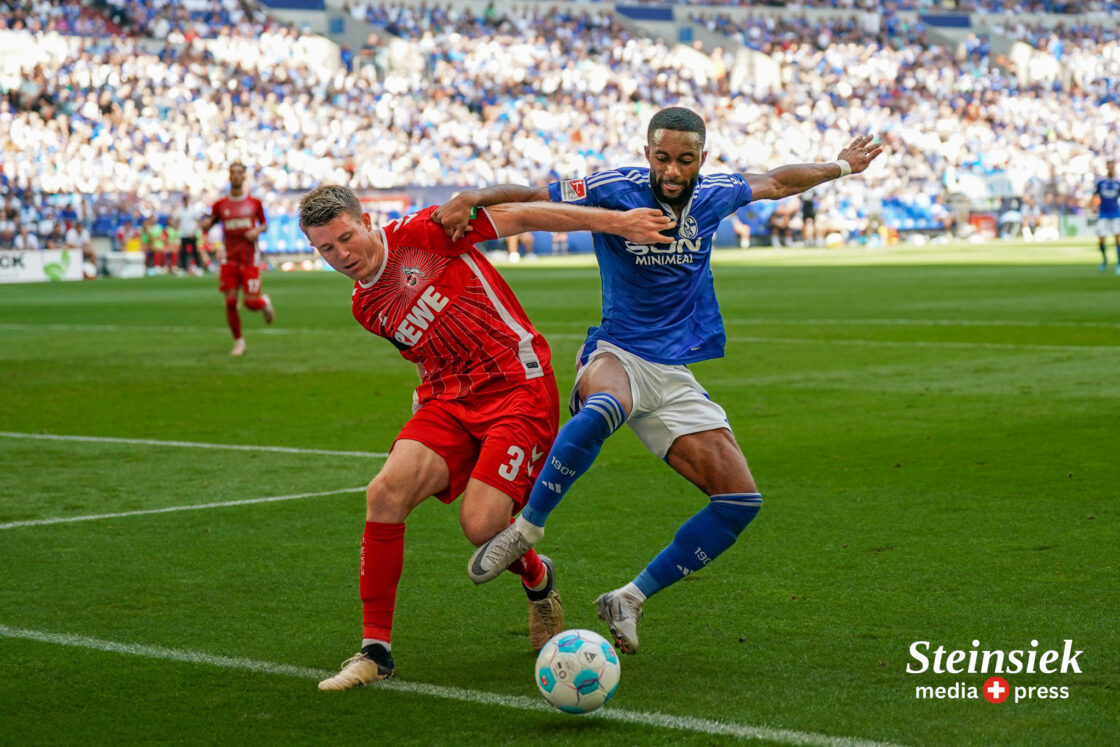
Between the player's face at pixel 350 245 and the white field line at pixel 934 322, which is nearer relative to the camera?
the player's face at pixel 350 245

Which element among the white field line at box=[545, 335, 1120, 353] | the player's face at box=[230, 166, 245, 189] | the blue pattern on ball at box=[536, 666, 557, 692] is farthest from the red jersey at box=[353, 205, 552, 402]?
the white field line at box=[545, 335, 1120, 353]

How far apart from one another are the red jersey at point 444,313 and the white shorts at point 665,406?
330 millimetres

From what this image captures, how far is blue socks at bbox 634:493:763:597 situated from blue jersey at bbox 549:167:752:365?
23.9 inches

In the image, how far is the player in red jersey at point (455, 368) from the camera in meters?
5.02

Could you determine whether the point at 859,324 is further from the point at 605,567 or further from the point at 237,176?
the point at 605,567

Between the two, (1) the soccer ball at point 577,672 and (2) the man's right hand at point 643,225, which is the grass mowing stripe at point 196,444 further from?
(1) the soccer ball at point 577,672

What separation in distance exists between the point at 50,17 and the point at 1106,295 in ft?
120

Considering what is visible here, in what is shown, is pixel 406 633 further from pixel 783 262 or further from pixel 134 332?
pixel 783 262

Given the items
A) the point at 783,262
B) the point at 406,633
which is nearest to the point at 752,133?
the point at 783,262

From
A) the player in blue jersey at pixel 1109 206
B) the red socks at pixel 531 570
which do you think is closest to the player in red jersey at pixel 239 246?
the red socks at pixel 531 570

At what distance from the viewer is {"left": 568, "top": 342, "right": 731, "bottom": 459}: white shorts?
533cm

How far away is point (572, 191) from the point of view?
553 centimetres

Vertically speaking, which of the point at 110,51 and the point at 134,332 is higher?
the point at 110,51

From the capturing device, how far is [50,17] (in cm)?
4734
